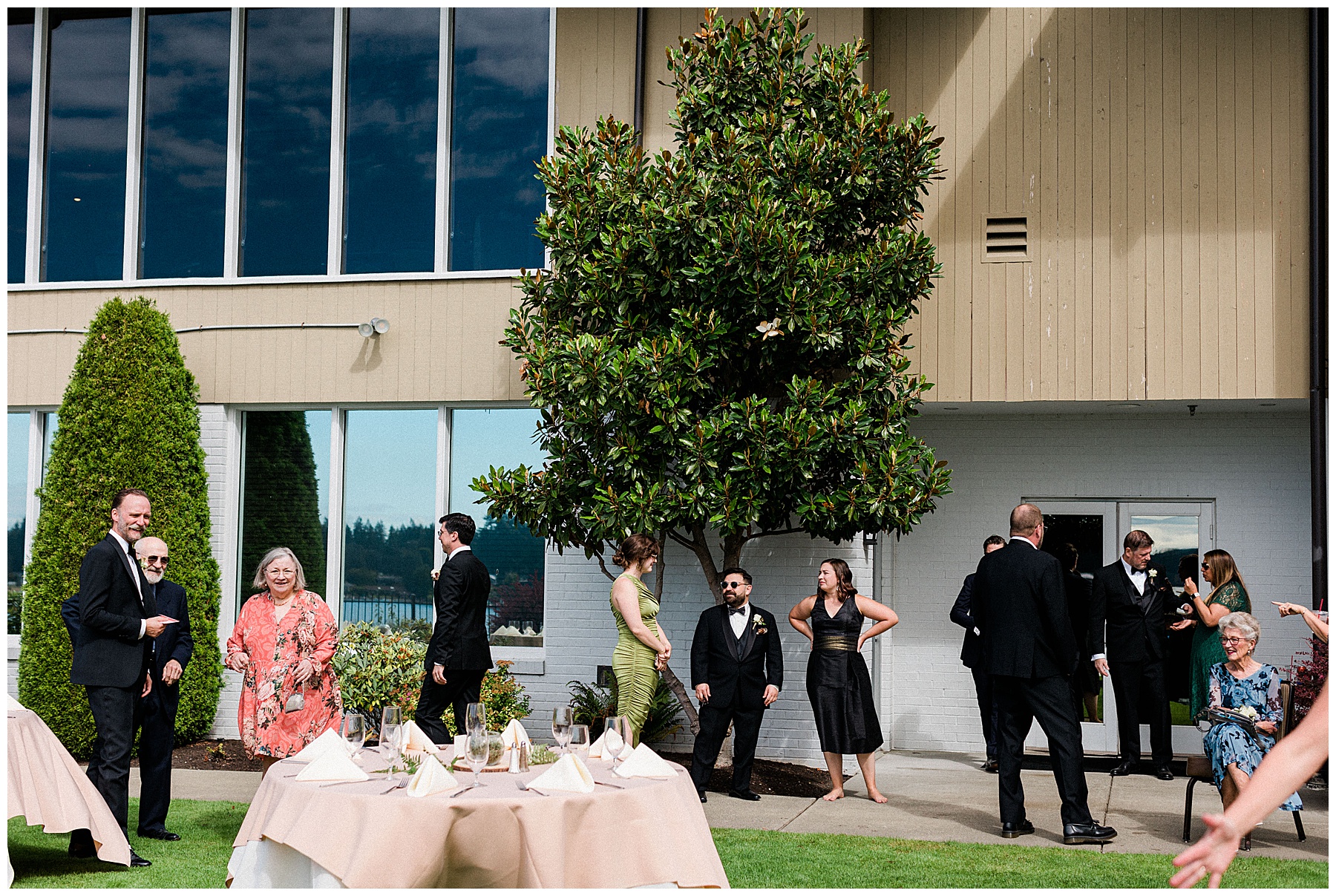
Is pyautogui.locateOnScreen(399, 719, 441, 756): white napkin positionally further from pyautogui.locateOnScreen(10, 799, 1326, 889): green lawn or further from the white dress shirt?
the white dress shirt

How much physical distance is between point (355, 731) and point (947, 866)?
337 centimetres

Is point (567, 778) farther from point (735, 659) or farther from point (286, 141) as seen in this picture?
point (286, 141)

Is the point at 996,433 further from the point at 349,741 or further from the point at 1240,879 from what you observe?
the point at 349,741

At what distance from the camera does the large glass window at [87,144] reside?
11.7m

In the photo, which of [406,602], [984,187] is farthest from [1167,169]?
[406,602]

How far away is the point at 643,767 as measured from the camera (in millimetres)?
4930

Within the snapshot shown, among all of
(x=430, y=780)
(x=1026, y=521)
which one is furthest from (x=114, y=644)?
(x=1026, y=521)

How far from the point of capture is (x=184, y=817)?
25.7 feet

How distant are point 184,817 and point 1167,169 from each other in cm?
895

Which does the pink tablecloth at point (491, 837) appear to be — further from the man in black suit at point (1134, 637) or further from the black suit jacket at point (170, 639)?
the man in black suit at point (1134, 637)

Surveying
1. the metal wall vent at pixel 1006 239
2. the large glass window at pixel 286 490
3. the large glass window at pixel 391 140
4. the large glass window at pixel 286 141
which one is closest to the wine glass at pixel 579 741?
the large glass window at pixel 286 490

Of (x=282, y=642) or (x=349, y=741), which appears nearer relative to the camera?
(x=349, y=741)

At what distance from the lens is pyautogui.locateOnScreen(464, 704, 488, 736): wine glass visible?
4.89 meters

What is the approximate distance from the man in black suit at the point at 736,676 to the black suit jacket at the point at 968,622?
6.70 feet
